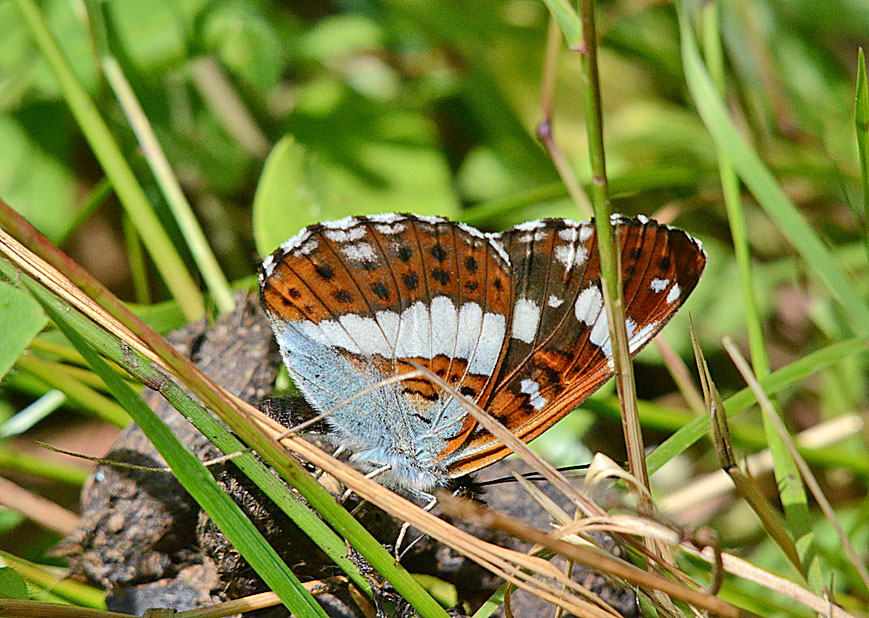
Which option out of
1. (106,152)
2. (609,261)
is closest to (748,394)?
(609,261)

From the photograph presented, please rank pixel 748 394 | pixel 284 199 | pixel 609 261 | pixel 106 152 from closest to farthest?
pixel 609 261 < pixel 748 394 < pixel 106 152 < pixel 284 199

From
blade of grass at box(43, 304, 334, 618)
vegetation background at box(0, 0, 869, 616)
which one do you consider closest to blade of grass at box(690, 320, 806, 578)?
vegetation background at box(0, 0, 869, 616)

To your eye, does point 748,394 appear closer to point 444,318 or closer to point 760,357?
point 760,357

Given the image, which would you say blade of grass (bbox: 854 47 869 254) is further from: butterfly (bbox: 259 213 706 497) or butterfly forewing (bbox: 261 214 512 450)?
butterfly forewing (bbox: 261 214 512 450)

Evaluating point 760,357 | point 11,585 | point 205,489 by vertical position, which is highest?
point 760,357

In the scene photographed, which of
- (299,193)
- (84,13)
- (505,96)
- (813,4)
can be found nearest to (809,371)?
(299,193)

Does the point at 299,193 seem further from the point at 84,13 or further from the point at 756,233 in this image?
the point at 756,233

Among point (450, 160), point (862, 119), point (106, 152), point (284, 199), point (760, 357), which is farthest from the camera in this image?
point (450, 160)
